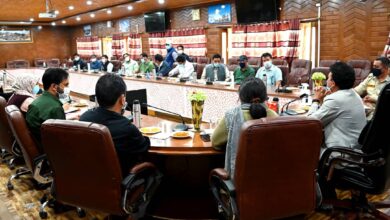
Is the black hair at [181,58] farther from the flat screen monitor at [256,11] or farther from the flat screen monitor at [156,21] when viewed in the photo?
the flat screen monitor at [156,21]

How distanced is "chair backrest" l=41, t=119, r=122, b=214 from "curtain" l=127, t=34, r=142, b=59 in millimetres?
10187

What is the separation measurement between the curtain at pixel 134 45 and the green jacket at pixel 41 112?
369 inches

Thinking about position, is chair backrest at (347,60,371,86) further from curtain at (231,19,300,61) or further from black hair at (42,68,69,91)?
black hair at (42,68,69,91)

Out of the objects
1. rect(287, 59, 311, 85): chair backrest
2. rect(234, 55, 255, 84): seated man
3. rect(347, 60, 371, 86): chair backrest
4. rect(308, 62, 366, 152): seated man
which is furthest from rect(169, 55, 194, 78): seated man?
rect(308, 62, 366, 152): seated man

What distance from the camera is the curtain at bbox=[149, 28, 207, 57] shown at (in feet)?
31.4

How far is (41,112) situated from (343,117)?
2.20m

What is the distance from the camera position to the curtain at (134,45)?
11.8 m

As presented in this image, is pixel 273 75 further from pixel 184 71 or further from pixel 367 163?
pixel 367 163

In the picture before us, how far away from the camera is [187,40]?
9953 mm

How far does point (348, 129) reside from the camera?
91.4 inches

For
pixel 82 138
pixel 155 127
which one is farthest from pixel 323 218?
pixel 82 138

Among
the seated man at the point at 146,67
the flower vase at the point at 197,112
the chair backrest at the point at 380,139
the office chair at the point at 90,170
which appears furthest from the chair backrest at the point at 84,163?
the seated man at the point at 146,67

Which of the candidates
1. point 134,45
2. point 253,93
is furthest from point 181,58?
point 134,45

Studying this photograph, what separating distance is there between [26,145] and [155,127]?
0.95 metres
